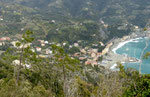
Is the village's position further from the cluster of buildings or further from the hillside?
the hillside

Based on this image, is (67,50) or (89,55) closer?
(89,55)

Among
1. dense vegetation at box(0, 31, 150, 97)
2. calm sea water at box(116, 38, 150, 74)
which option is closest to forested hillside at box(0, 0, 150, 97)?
dense vegetation at box(0, 31, 150, 97)

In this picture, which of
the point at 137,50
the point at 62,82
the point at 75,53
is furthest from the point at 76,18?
the point at 62,82

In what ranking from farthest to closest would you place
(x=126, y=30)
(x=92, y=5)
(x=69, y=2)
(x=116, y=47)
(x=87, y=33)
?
1. (x=69, y=2)
2. (x=92, y=5)
3. (x=126, y=30)
4. (x=87, y=33)
5. (x=116, y=47)

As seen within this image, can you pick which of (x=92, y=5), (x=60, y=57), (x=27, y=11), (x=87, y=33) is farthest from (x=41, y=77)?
(x=92, y=5)

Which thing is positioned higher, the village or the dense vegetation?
the dense vegetation

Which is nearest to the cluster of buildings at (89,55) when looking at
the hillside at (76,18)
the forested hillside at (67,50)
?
the forested hillside at (67,50)

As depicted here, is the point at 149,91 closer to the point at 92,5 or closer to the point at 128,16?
the point at 128,16

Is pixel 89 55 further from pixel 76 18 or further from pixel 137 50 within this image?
pixel 76 18

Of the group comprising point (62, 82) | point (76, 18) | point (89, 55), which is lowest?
point (89, 55)

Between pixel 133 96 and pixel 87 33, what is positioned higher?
pixel 133 96

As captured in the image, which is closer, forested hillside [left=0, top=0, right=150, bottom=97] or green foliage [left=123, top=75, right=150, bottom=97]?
green foliage [left=123, top=75, right=150, bottom=97]
